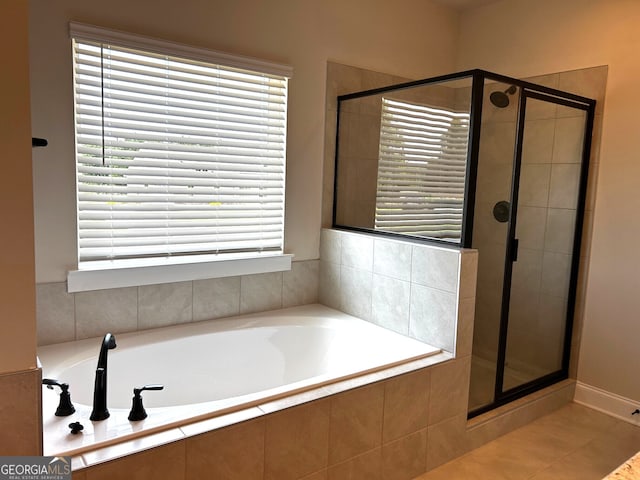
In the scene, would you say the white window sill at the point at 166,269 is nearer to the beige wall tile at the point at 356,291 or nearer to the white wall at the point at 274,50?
the white wall at the point at 274,50

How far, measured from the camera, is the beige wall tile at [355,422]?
202 cm

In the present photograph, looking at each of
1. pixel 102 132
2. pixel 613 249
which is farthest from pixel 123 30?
pixel 613 249

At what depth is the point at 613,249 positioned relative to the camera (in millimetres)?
2971

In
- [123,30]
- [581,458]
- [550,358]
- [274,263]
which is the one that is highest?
[123,30]

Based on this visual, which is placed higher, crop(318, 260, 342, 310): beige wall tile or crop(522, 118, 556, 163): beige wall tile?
crop(522, 118, 556, 163): beige wall tile

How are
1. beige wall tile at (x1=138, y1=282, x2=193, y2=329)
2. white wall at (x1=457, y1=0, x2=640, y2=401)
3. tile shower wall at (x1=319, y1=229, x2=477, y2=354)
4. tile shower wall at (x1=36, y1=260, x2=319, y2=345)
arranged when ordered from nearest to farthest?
1. tile shower wall at (x1=36, y1=260, x2=319, y2=345)
2. tile shower wall at (x1=319, y1=229, x2=477, y2=354)
3. beige wall tile at (x1=138, y1=282, x2=193, y2=329)
4. white wall at (x1=457, y1=0, x2=640, y2=401)

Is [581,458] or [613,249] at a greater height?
[613,249]

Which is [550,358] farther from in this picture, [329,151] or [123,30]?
[123,30]

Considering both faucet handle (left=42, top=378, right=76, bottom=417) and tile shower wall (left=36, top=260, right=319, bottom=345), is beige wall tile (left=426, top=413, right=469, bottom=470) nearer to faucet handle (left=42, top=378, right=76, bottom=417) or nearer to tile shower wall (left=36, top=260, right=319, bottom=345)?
tile shower wall (left=36, top=260, right=319, bottom=345)

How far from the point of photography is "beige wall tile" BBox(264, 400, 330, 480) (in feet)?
6.01

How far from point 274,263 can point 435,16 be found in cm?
221

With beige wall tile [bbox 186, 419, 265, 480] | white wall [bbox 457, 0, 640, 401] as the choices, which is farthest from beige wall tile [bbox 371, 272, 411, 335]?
white wall [bbox 457, 0, 640, 401]

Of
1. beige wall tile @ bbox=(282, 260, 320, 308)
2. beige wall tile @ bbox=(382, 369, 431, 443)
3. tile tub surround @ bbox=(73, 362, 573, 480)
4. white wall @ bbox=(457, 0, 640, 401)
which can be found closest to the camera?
tile tub surround @ bbox=(73, 362, 573, 480)

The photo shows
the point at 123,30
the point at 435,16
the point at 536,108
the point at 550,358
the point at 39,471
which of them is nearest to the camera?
the point at 39,471
